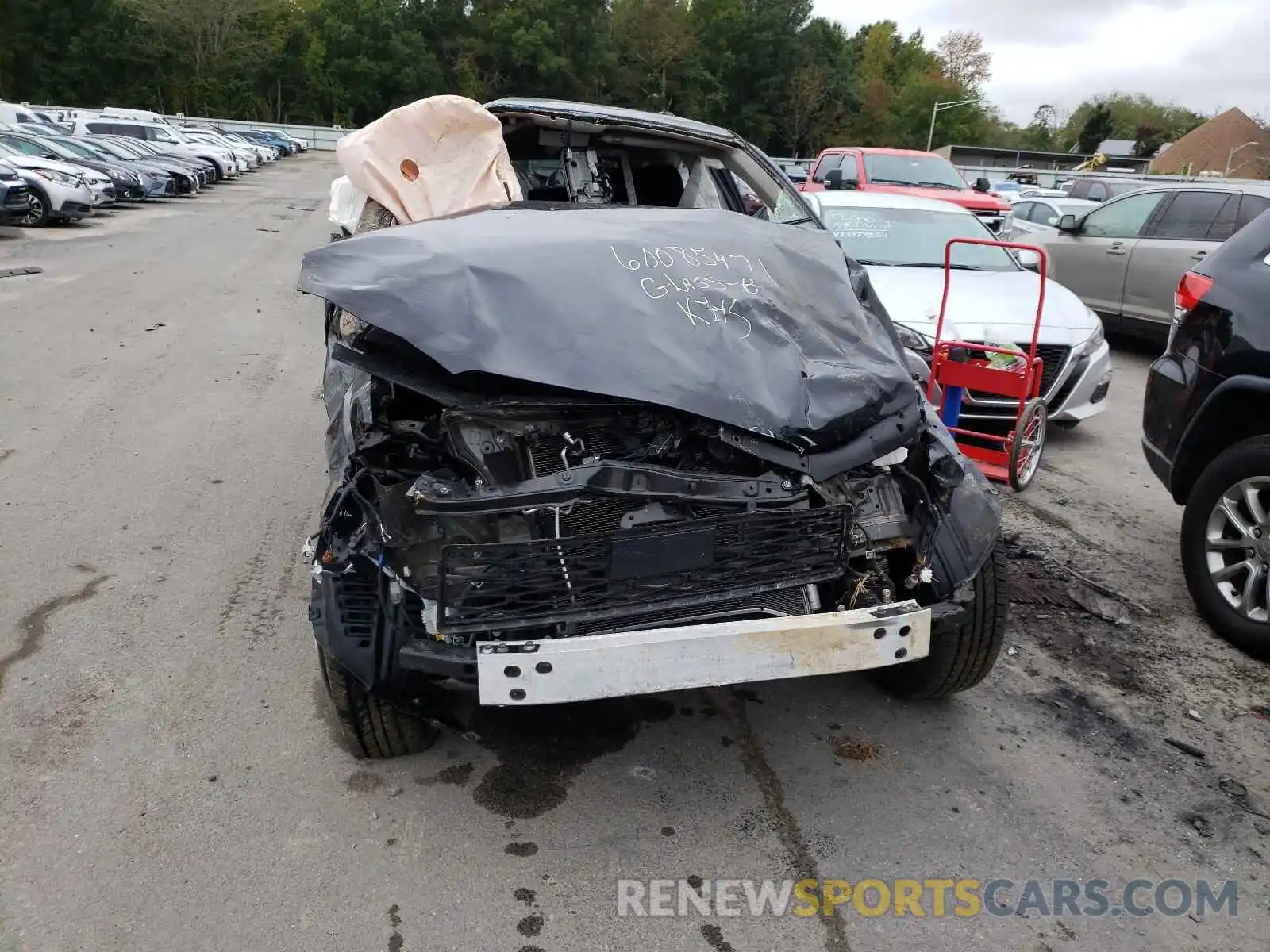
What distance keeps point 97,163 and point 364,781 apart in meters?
21.3

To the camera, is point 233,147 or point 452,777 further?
point 233,147

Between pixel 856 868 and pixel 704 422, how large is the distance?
4.31 ft

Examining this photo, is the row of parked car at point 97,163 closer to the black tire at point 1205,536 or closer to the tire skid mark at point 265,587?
the tire skid mark at point 265,587

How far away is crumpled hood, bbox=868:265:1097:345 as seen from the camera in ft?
19.8

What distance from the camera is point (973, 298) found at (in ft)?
21.3

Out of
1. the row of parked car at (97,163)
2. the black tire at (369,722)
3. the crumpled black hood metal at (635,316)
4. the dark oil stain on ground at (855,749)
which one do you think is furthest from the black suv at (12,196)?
the dark oil stain on ground at (855,749)

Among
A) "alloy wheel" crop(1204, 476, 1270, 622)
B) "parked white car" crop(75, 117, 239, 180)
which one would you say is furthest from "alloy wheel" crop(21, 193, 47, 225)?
"alloy wheel" crop(1204, 476, 1270, 622)

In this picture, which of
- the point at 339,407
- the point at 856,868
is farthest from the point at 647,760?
the point at 339,407

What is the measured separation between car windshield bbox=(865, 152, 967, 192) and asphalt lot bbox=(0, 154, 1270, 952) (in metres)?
9.80

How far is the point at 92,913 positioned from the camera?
7.72 ft

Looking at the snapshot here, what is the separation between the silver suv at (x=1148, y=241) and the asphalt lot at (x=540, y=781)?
5.16 meters

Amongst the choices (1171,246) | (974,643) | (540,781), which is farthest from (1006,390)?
(1171,246)

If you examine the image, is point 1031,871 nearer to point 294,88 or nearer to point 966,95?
point 294,88

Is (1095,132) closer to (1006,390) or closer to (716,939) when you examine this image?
(1006,390)
